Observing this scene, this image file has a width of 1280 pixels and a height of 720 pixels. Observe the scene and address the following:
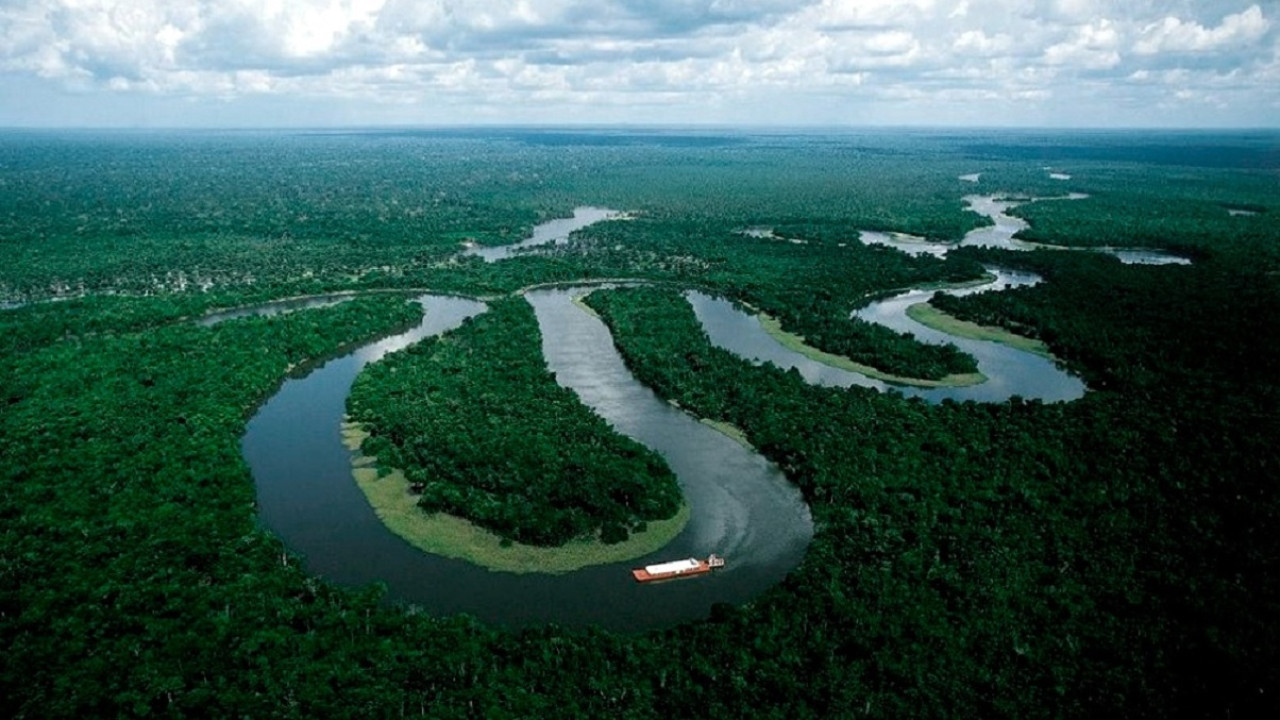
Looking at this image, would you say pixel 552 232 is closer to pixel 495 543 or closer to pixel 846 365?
pixel 846 365

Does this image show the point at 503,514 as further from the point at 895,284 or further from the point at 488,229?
the point at 488,229

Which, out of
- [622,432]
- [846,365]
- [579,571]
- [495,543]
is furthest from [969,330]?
[495,543]

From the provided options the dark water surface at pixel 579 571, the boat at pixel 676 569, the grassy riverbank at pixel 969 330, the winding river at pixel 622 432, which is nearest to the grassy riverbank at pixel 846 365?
the winding river at pixel 622 432

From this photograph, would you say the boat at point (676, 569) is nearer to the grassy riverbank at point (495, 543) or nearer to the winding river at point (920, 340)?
the grassy riverbank at point (495, 543)

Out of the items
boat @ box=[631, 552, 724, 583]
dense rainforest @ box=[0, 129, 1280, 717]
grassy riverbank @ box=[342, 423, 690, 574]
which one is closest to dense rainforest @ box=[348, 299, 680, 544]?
grassy riverbank @ box=[342, 423, 690, 574]

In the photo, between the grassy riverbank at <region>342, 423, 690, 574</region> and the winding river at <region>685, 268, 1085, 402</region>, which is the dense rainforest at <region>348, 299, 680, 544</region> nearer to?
the grassy riverbank at <region>342, 423, 690, 574</region>

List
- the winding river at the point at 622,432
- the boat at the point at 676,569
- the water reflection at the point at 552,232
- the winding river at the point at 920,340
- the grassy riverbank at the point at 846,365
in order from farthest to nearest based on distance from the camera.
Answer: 1. the water reflection at the point at 552,232
2. the grassy riverbank at the point at 846,365
3. the winding river at the point at 920,340
4. the boat at the point at 676,569
5. the winding river at the point at 622,432

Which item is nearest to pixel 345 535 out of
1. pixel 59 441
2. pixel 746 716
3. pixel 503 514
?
pixel 503 514
